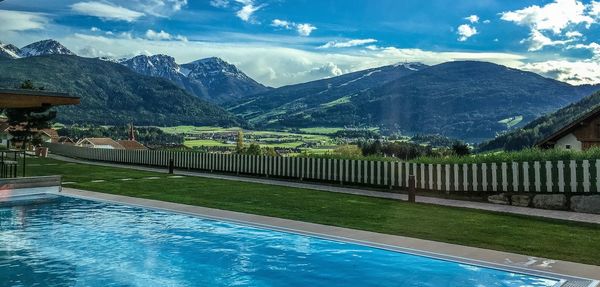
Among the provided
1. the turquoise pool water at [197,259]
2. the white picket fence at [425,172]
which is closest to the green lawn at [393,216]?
the turquoise pool water at [197,259]

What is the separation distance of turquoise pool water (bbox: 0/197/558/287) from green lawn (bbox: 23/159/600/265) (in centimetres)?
139

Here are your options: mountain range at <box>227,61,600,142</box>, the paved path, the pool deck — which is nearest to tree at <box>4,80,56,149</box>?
the paved path

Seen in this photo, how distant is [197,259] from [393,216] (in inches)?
188

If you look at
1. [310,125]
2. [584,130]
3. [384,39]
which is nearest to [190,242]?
[584,130]

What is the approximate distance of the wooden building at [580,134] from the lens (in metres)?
23.2

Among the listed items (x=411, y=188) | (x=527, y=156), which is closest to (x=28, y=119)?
(x=411, y=188)

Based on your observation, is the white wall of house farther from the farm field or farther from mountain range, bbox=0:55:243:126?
mountain range, bbox=0:55:243:126

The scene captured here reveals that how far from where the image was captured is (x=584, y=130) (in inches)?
947

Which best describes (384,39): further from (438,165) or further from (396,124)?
(438,165)

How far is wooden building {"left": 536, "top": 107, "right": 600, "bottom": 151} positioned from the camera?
76.2 feet

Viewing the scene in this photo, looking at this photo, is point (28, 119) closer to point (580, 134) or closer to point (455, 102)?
point (580, 134)

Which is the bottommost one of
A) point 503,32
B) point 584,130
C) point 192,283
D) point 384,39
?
point 192,283

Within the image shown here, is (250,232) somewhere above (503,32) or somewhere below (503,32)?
below

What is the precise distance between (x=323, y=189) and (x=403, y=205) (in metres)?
4.38
